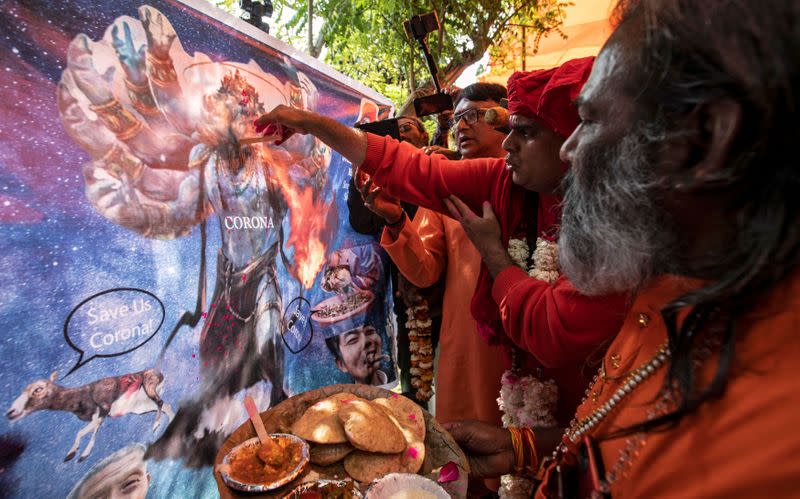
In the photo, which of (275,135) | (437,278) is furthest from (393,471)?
(275,135)

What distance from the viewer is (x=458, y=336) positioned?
2.35 m

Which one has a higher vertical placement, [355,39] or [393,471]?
[355,39]

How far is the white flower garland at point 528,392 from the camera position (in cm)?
169

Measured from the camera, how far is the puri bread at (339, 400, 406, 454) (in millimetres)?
1423

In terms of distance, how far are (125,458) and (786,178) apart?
1997mm

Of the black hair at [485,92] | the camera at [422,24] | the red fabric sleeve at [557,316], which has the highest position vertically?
the camera at [422,24]

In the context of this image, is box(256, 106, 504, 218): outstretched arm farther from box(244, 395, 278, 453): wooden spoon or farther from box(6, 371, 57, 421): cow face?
box(6, 371, 57, 421): cow face

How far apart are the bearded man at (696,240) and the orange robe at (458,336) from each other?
3.88 ft

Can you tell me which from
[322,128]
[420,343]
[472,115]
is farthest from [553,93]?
[420,343]

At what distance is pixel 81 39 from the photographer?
1.35 meters

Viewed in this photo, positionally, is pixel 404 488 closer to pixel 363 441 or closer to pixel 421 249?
pixel 363 441

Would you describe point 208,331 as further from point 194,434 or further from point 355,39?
point 355,39

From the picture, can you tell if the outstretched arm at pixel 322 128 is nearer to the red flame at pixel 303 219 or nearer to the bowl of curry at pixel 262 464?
the red flame at pixel 303 219

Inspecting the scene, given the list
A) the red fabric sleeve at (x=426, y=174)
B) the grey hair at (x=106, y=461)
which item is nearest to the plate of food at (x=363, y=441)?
the grey hair at (x=106, y=461)
